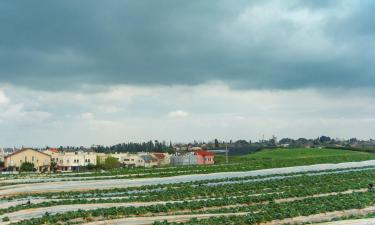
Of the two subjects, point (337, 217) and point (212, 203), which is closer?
point (337, 217)

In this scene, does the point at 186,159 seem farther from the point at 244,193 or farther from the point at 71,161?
the point at 244,193

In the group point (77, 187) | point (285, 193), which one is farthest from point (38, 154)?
point (285, 193)

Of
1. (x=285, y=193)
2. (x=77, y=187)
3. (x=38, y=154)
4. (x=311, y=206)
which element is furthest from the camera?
(x=38, y=154)

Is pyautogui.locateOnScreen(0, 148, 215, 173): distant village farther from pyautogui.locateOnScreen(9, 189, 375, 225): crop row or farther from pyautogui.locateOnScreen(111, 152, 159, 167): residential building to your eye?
pyautogui.locateOnScreen(9, 189, 375, 225): crop row

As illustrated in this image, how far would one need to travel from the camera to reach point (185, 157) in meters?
128

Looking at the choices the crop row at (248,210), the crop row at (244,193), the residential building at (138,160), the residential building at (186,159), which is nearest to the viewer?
the crop row at (248,210)

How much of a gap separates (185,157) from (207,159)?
7355mm

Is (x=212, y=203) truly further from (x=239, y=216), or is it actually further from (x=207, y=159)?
(x=207, y=159)

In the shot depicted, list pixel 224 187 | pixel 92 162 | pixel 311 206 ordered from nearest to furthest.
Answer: pixel 311 206 < pixel 224 187 < pixel 92 162

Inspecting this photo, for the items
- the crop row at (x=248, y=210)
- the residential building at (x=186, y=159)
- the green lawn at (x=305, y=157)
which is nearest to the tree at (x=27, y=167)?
the residential building at (x=186, y=159)

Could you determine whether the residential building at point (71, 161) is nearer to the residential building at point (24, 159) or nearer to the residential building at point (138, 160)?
the residential building at point (24, 159)

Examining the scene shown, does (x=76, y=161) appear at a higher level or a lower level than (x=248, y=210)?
higher

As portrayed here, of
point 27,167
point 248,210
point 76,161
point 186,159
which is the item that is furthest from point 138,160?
point 248,210

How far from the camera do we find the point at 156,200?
Result: 102 ft
